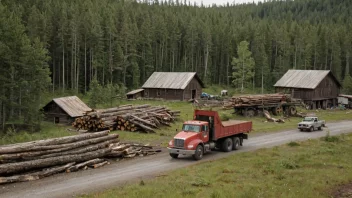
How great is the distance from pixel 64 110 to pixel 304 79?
44.2m

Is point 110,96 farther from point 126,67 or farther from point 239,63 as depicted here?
point 239,63

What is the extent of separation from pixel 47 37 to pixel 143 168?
2235 inches

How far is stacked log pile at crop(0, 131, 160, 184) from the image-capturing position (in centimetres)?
1945

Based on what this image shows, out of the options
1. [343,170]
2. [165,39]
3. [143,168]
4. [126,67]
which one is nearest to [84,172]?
[143,168]

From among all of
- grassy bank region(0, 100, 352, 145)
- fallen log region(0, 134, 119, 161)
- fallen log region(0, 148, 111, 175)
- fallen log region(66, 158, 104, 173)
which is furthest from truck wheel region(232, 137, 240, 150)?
fallen log region(66, 158, 104, 173)

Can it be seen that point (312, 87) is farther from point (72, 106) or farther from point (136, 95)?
point (72, 106)

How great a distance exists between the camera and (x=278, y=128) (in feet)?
135

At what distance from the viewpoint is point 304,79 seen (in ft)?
218

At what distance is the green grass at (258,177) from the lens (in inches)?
639

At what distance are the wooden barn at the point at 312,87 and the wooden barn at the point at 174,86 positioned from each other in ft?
52.3

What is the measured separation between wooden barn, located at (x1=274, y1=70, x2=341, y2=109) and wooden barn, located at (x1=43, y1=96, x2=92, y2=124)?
130ft

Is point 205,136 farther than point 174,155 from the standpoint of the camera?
Yes

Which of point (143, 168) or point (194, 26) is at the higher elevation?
point (194, 26)

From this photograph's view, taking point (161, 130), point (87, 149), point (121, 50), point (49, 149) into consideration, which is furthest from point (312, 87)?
point (49, 149)
